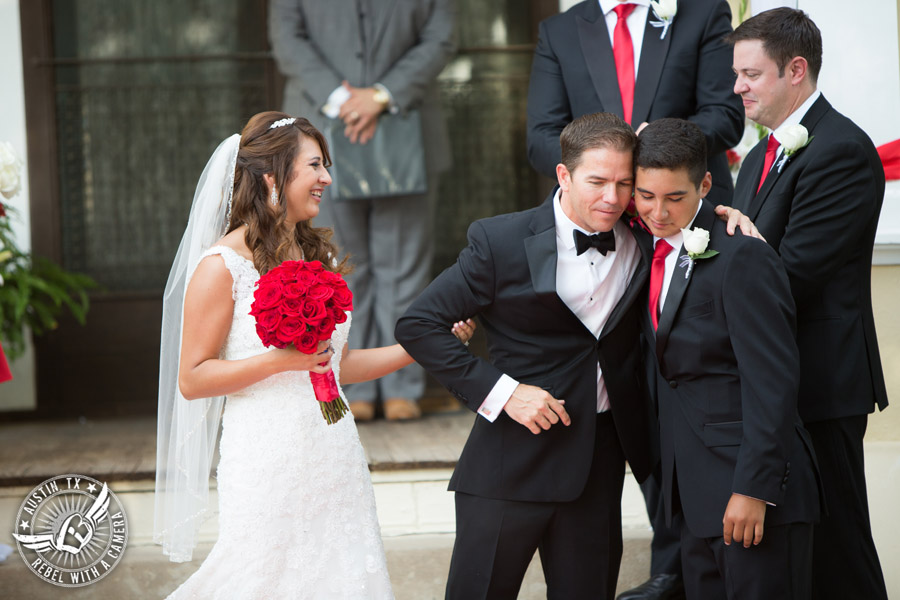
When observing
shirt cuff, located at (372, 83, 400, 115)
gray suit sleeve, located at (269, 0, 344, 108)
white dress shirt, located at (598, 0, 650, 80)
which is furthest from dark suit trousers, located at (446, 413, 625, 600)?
gray suit sleeve, located at (269, 0, 344, 108)

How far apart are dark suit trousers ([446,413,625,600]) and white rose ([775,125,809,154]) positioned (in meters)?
1.00

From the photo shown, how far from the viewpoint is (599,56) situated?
390cm

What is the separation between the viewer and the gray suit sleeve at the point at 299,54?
16.9 ft

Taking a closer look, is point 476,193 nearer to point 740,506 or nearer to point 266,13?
point 266,13

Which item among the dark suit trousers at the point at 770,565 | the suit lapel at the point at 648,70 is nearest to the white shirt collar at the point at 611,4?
the suit lapel at the point at 648,70

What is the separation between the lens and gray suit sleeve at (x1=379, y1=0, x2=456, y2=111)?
514 cm

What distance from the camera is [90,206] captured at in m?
5.86

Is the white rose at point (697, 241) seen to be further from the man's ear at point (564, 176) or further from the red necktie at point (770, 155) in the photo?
the red necktie at point (770, 155)

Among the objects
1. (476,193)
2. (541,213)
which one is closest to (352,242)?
(476,193)

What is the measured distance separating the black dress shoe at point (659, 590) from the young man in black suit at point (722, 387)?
0.95 meters

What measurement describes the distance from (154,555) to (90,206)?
2527 mm

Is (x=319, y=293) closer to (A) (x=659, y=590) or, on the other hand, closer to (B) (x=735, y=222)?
(B) (x=735, y=222)

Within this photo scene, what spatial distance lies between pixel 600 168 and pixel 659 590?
184 centimetres

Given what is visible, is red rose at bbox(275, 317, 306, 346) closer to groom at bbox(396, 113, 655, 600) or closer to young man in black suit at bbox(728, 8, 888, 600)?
groom at bbox(396, 113, 655, 600)
